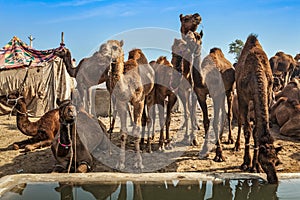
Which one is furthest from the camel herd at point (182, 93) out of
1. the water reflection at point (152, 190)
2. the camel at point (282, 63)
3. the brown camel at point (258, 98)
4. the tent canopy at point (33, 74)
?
the camel at point (282, 63)

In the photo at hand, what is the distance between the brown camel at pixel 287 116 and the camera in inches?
365

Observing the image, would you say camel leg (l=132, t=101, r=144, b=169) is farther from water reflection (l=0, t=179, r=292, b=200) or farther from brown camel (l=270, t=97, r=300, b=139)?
brown camel (l=270, t=97, r=300, b=139)

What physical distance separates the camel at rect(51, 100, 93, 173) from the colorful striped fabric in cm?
942

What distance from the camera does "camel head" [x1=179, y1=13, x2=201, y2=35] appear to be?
23.6 ft

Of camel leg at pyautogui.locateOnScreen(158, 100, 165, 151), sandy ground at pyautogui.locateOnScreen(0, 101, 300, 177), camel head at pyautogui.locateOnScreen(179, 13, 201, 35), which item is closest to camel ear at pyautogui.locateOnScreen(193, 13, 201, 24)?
camel head at pyautogui.locateOnScreen(179, 13, 201, 35)

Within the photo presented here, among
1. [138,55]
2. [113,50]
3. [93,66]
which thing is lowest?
[93,66]

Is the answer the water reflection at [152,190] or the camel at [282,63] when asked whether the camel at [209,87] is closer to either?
the water reflection at [152,190]

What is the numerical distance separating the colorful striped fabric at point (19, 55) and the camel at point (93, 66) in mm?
4548

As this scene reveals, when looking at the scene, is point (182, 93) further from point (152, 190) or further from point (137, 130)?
point (152, 190)

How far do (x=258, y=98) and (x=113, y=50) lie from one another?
2855 millimetres

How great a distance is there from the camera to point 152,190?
4633mm

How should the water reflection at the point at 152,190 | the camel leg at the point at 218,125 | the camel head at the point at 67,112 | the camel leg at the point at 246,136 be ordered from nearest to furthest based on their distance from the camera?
the water reflection at the point at 152,190 → the camel head at the point at 67,112 → the camel leg at the point at 246,136 → the camel leg at the point at 218,125

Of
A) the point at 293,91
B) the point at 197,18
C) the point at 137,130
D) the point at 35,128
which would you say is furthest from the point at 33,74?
the point at 293,91

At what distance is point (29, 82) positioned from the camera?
1483 cm
